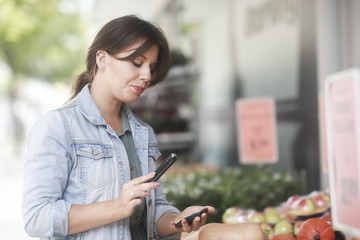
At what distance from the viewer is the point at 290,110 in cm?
481

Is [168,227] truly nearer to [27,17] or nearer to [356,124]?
[356,124]

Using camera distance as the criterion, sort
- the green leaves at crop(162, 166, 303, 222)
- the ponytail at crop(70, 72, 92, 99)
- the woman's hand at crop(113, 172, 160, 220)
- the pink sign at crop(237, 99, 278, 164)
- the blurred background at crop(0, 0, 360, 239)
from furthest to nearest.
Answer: the pink sign at crop(237, 99, 278, 164)
the blurred background at crop(0, 0, 360, 239)
the green leaves at crop(162, 166, 303, 222)
the ponytail at crop(70, 72, 92, 99)
the woman's hand at crop(113, 172, 160, 220)

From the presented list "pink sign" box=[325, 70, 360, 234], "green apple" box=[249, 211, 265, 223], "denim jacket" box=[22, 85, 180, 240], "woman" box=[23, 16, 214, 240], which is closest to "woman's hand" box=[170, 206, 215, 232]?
"woman" box=[23, 16, 214, 240]

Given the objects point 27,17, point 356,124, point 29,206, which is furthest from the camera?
point 27,17

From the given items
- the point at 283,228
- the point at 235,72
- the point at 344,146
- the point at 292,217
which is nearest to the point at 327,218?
the point at 283,228

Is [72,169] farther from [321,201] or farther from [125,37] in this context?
[321,201]

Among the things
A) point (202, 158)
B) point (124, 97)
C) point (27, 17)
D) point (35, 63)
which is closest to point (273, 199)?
point (124, 97)

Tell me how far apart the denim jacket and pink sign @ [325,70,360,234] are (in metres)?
0.84

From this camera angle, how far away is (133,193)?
1.66m

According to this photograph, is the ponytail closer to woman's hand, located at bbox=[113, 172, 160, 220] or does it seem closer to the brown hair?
the brown hair

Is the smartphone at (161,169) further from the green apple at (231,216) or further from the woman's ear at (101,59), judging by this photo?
the green apple at (231,216)

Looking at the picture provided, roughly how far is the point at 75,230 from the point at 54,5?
55.2 ft

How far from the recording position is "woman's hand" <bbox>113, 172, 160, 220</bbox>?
65.4 inches

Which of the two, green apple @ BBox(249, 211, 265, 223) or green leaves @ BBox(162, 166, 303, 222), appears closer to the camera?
green apple @ BBox(249, 211, 265, 223)
